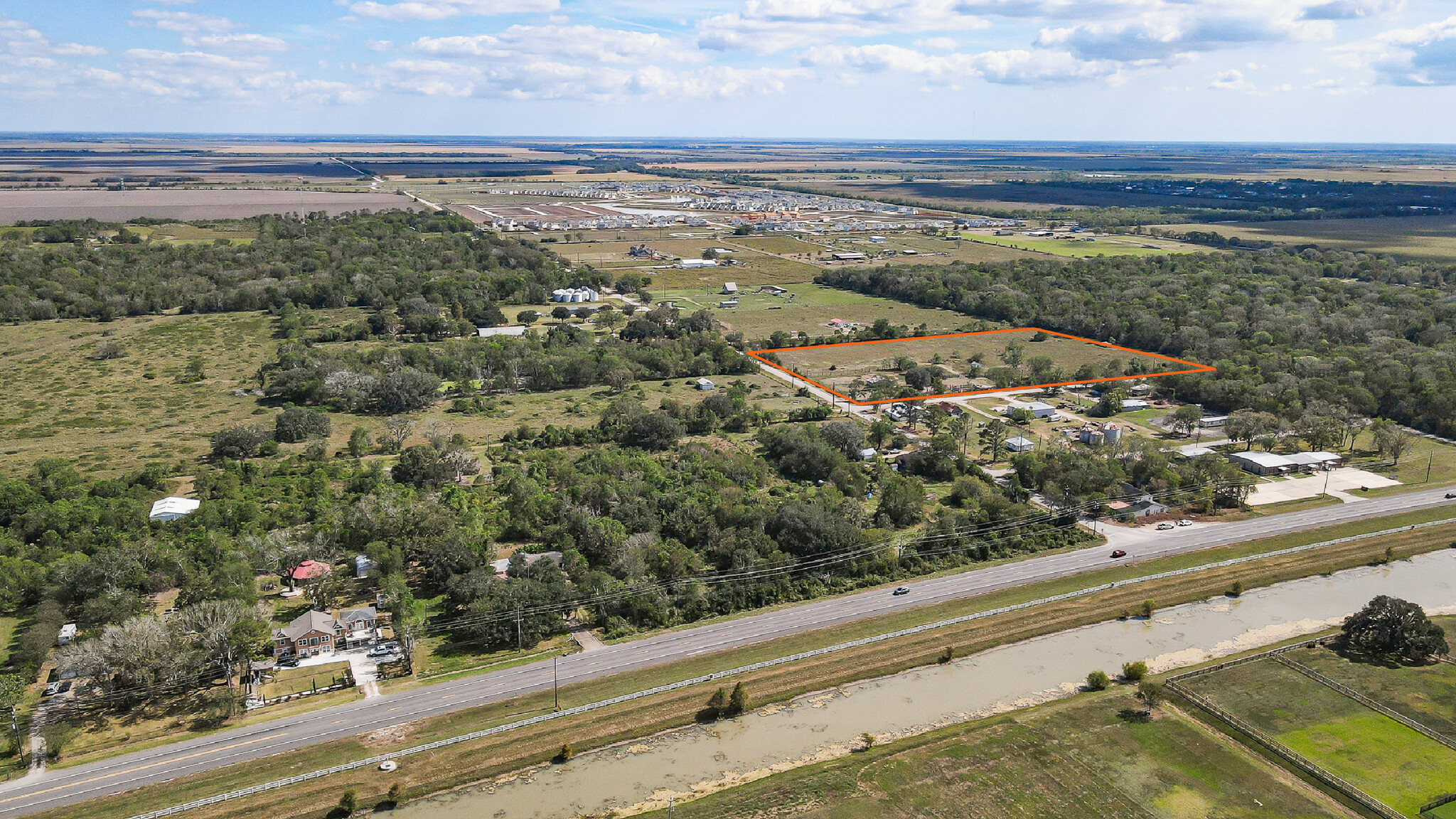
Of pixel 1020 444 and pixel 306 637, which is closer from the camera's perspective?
pixel 306 637

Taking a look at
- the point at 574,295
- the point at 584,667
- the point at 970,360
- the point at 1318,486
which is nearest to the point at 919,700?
the point at 584,667

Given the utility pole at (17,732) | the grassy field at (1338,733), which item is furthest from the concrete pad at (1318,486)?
the utility pole at (17,732)

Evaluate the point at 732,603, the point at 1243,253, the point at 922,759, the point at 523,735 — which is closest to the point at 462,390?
the point at 732,603

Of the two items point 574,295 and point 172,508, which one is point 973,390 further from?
point 172,508

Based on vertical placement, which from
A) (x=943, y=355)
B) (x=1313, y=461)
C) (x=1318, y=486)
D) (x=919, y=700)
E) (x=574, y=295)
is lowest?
(x=919, y=700)

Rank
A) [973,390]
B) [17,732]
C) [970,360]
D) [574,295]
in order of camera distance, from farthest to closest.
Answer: [574,295]
[970,360]
[973,390]
[17,732]

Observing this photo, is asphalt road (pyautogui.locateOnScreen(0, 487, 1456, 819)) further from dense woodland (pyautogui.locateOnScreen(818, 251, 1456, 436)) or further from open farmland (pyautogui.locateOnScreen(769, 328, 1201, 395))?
open farmland (pyautogui.locateOnScreen(769, 328, 1201, 395))

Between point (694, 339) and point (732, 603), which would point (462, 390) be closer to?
point (694, 339)
